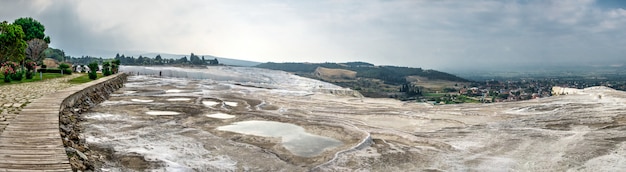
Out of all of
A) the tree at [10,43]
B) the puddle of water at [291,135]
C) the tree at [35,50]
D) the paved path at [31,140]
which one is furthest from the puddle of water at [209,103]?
the tree at [35,50]

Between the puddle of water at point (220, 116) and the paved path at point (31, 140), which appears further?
the puddle of water at point (220, 116)

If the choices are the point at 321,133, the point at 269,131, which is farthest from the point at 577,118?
the point at 269,131

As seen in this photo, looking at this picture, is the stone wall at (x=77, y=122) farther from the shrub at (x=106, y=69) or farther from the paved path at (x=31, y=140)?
the shrub at (x=106, y=69)

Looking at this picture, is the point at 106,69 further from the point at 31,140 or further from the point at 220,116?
the point at 31,140

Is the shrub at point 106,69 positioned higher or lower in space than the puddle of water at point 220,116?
higher

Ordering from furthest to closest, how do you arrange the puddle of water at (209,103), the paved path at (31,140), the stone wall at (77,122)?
the puddle of water at (209,103), the stone wall at (77,122), the paved path at (31,140)

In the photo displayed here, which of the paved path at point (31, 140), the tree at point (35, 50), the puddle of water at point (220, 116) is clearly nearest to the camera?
the paved path at point (31, 140)

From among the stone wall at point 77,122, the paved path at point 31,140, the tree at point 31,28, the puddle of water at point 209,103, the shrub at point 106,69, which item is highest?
the tree at point 31,28
